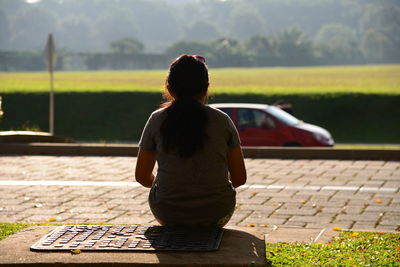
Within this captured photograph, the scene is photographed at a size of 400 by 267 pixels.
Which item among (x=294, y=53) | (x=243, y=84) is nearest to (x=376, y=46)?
(x=294, y=53)

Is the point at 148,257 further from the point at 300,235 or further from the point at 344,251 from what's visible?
the point at 300,235

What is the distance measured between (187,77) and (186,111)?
0.20 m

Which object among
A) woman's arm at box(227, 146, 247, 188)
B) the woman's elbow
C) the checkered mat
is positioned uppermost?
woman's arm at box(227, 146, 247, 188)

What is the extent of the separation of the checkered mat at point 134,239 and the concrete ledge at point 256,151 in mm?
9024

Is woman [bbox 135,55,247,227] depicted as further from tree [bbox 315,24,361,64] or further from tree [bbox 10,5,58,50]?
tree [bbox 10,5,58,50]

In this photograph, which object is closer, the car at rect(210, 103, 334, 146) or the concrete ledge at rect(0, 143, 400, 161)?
the concrete ledge at rect(0, 143, 400, 161)

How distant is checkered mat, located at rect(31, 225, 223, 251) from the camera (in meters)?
4.32

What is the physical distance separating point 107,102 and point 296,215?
28650 mm

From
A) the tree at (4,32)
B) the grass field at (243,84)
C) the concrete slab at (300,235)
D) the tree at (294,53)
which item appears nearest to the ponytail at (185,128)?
the grass field at (243,84)

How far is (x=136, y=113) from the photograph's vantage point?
35.0 metres

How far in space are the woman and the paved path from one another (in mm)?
3044

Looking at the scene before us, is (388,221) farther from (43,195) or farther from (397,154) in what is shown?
(397,154)

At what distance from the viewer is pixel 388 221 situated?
7703 millimetres

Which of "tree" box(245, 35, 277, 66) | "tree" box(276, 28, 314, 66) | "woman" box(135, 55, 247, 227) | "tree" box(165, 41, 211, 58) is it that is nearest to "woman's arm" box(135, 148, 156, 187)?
"woman" box(135, 55, 247, 227)
